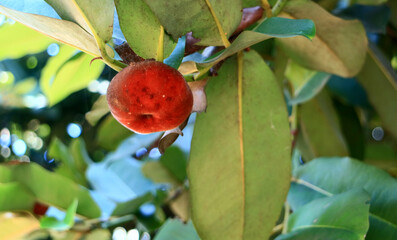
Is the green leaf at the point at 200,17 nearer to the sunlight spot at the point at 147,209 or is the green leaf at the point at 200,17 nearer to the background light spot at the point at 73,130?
the sunlight spot at the point at 147,209

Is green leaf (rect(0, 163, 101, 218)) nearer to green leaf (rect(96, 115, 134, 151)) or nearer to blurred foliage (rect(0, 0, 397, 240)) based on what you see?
blurred foliage (rect(0, 0, 397, 240))

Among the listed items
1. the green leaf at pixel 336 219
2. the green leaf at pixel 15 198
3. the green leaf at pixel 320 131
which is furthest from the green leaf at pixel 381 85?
the green leaf at pixel 15 198

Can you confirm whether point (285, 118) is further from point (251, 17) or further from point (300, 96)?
point (300, 96)

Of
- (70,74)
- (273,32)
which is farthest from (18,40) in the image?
(273,32)

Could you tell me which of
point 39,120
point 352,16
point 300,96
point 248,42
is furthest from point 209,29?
point 39,120

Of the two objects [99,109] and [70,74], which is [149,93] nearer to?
[99,109]
